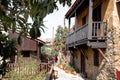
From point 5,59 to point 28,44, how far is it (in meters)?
21.0

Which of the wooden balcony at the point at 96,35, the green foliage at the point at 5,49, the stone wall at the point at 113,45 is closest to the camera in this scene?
the green foliage at the point at 5,49

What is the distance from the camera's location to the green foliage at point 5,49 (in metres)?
3.17

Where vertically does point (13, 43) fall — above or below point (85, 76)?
above

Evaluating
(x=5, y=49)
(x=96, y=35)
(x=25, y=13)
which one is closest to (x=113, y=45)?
(x=96, y=35)

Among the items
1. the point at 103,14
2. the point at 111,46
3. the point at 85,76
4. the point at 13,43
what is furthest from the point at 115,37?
the point at 13,43

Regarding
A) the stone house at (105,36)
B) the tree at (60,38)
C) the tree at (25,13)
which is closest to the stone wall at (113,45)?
the stone house at (105,36)

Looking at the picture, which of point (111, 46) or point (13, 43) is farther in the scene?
point (111, 46)

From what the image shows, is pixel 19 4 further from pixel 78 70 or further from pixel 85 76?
pixel 78 70

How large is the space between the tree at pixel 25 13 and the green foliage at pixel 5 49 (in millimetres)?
419

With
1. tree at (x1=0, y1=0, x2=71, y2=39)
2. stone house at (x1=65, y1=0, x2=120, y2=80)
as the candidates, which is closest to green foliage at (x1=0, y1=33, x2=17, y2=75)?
tree at (x1=0, y1=0, x2=71, y2=39)

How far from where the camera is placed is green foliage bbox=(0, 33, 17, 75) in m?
3.17

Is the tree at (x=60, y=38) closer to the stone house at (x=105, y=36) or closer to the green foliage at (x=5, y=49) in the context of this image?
the stone house at (x=105, y=36)

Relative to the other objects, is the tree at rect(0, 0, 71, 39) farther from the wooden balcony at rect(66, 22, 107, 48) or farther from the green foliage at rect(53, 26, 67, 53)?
the green foliage at rect(53, 26, 67, 53)

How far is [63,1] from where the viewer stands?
2.58m
